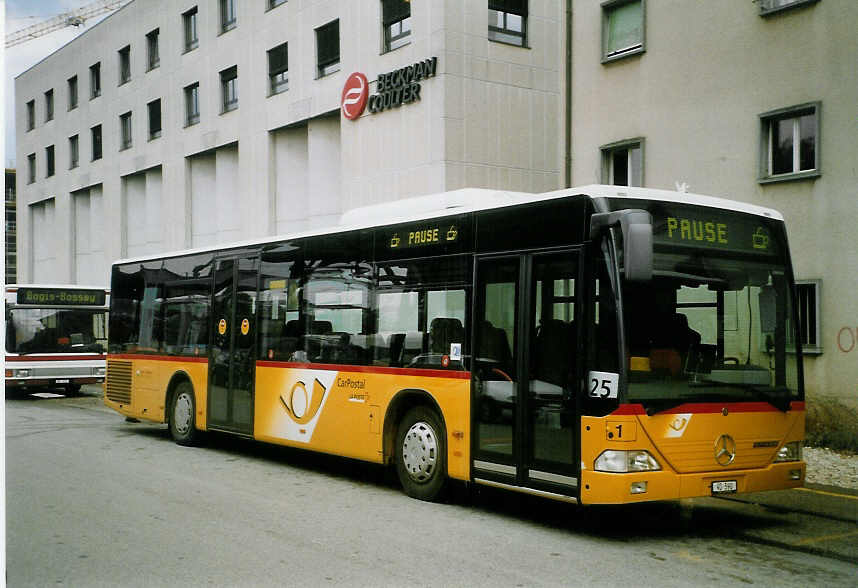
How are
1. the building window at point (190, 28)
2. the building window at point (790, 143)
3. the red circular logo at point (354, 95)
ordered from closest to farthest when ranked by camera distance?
the building window at point (790, 143) < the red circular logo at point (354, 95) < the building window at point (190, 28)

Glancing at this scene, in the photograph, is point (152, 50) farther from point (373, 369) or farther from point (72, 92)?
point (373, 369)

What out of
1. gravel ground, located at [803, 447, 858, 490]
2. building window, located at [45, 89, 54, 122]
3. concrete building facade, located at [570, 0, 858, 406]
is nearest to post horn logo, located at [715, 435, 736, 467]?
gravel ground, located at [803, 447, 858, 490]

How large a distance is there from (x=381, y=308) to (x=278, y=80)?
818 inches

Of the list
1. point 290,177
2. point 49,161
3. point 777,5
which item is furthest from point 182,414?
point 49,161

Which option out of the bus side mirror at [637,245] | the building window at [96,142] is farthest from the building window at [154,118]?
the bus side mirror at [637,245]

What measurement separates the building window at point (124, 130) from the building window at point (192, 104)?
6.46 m

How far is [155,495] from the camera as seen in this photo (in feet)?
31.7

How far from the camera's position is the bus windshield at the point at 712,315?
7598 millimetres

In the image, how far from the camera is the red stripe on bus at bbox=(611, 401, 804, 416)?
7.43m

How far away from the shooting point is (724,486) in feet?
25.5

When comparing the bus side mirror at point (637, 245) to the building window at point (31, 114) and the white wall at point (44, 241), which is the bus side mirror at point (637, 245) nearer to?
the white wall at point (44, 241)

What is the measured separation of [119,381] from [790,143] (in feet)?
38.7

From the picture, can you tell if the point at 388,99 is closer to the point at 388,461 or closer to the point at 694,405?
Answer: the point at 388,461

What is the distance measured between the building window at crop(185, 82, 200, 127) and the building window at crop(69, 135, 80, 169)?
1360cm
